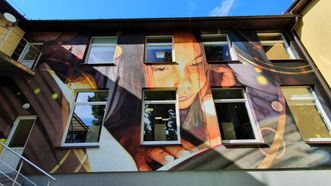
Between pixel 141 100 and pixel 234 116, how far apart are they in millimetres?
3045

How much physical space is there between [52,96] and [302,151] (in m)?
7.77

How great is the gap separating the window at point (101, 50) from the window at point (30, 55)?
200 centimetres

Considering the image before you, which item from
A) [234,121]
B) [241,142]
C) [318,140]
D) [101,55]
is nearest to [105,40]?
[101,55]

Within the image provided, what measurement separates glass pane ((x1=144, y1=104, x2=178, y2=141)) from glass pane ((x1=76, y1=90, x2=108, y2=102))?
1540 millimetres

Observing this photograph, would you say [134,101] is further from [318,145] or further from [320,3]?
[320,3]

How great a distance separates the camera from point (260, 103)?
6.70m

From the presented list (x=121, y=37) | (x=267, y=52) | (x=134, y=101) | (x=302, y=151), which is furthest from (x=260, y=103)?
(x=121, y=37)

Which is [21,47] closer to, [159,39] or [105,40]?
[105,40]

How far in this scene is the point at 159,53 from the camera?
8477 mm

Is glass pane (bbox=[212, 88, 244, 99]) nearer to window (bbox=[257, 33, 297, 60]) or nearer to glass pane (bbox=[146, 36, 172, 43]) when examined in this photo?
window (bbox=[257, 33, 297, 60])

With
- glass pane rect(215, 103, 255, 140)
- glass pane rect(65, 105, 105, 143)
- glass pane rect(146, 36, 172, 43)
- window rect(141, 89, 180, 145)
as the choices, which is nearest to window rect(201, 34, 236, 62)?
glass pane rect(146, 36, 172, 43)

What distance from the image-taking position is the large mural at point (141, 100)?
5.66 meters

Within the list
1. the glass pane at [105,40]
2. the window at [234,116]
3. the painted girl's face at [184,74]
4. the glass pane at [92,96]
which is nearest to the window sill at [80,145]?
the glass pane at [92,96]

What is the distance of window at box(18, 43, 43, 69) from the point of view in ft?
26.4
